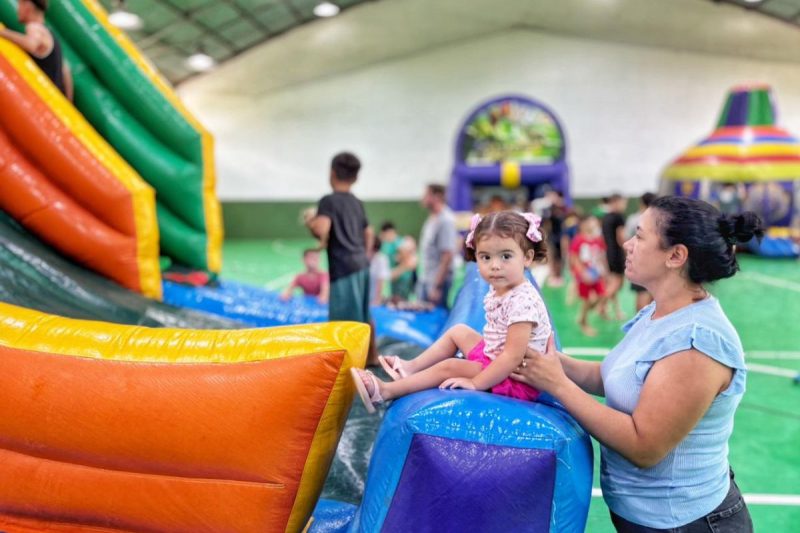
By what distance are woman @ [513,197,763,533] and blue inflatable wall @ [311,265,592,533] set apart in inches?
3.7

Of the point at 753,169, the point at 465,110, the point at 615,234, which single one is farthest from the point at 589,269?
the point at 465,110

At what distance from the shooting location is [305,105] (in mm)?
14977

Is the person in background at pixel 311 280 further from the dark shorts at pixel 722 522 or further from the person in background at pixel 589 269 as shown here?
the dark shorts at pixel 722 522

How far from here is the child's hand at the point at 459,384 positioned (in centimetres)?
149

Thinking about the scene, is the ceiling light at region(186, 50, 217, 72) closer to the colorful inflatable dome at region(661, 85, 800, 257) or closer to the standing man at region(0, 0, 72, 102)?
the colorful inflatable dome at region(661, 85, 800, 257)

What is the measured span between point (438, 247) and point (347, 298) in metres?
1.72

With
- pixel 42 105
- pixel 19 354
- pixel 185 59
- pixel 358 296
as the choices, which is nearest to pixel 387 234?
pixel 358 296

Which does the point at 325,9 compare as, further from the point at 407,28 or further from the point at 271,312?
the point at 271,312

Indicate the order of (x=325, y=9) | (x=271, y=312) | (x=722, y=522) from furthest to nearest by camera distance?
(x=325, y=9) → (x=271, y=312) → (x=722, y=522)

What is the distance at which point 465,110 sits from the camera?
1438cm

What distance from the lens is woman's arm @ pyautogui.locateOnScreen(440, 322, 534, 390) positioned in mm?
1470

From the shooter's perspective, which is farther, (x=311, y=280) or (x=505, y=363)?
(x=311, y=280)

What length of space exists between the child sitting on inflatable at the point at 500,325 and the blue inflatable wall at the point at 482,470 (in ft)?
0.55

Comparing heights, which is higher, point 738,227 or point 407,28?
point 407,28
